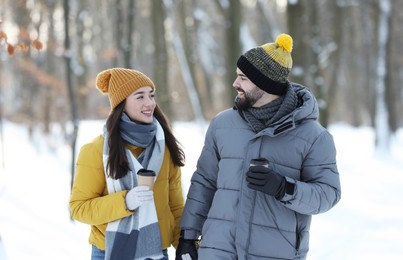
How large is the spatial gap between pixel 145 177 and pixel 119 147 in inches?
10.7

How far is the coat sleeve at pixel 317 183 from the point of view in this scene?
2.97m

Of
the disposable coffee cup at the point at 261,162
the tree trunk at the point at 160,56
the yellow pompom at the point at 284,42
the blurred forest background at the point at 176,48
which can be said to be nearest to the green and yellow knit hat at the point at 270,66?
the yellow pompom at the point at 284,42

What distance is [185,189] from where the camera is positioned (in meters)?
11.7

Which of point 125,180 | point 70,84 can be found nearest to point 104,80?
point 125,180

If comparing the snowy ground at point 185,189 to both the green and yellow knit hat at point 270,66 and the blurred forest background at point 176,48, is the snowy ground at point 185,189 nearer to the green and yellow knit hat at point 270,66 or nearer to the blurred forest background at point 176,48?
the blurred forest background at point 176,48

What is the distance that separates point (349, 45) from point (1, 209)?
22.1m

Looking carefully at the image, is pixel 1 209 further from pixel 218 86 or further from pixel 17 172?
pixel 218 86

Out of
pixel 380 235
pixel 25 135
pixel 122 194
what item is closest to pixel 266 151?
pixel 122 194

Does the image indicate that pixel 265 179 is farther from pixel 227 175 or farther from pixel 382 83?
pixel 382 83

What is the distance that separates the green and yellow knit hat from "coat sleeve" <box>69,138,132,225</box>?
99 centimetres

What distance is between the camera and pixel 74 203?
334 centimetres

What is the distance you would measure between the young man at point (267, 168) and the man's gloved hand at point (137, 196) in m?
0.34

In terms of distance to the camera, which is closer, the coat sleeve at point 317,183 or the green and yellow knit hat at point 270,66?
the coat sleeve at point 317,183

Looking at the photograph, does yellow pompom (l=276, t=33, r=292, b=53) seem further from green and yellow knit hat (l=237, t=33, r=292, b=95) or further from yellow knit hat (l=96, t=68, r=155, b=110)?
yellow knit hat (l=96, t=68, r=155, b=110)
